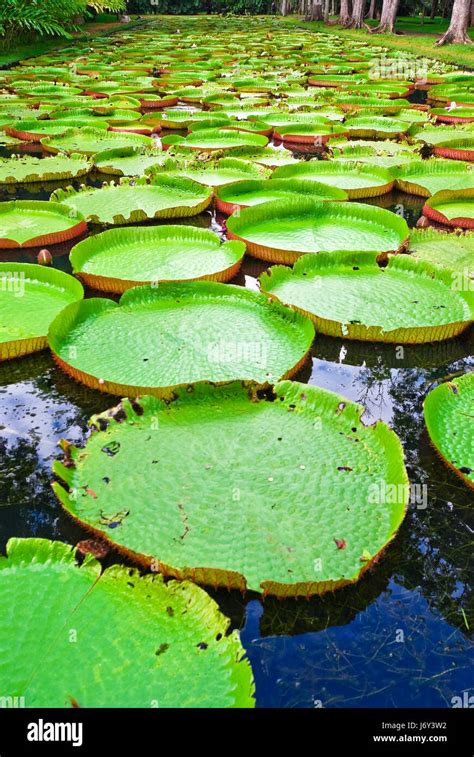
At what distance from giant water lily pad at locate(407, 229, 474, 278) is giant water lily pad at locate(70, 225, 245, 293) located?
1.21m

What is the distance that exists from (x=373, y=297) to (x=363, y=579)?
1.79 m

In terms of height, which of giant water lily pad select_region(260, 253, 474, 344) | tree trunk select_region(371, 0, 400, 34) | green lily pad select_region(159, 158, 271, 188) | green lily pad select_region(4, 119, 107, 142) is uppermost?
tree trunk select_region(371, 0, 400, 34)

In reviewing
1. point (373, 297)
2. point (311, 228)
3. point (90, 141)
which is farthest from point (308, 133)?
point (373, 297)

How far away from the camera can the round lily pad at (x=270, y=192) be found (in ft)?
15.0

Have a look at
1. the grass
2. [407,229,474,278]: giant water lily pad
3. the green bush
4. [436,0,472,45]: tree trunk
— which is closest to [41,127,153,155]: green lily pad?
[407,229,474,278]: giant water lily pad

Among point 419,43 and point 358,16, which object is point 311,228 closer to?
point 419,43

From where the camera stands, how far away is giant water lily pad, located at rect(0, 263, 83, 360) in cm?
263

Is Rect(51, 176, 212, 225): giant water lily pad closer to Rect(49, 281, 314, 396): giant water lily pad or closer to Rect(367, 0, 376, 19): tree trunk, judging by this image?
Rect(49, 281, 314, 396): giant water lily pad

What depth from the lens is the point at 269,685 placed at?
4.53ft

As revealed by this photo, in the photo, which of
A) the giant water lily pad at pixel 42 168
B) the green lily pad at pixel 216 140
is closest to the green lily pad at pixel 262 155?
the green lily pad at pixel 216 140

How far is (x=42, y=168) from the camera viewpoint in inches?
215

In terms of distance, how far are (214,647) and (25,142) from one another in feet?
22.4

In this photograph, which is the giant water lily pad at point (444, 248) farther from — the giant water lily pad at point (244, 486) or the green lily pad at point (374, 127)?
the green lily pad at point (374, 127)

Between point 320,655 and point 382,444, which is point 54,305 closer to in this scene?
point 382,444
